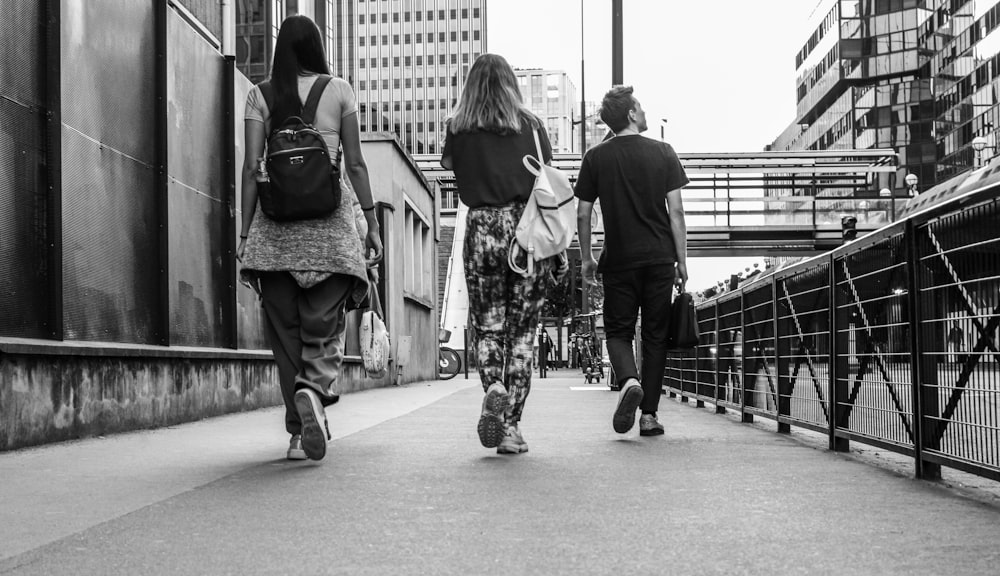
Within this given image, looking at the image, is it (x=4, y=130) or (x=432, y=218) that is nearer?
(x=4, y=130)

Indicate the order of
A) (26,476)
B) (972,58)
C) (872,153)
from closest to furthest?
(26,476) < (872,153) < (972,58)

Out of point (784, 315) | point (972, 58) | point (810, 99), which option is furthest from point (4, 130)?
point (810, 99)

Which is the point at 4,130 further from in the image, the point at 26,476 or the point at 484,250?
the point at 484,250

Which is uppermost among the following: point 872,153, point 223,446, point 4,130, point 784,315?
point 872,153

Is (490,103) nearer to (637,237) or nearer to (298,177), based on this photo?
(298,177)

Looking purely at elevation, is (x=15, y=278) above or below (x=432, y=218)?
below

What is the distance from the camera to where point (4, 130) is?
6.47 meters

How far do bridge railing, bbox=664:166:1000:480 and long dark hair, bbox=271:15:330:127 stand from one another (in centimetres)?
270

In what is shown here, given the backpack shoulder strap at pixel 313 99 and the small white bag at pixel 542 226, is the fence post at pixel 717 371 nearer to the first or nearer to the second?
the small white bag at pixel 542 226

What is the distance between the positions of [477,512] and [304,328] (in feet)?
6.02

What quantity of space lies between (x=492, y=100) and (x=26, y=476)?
8.99 feet

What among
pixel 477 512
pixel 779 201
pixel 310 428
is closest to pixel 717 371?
pixel 310 428

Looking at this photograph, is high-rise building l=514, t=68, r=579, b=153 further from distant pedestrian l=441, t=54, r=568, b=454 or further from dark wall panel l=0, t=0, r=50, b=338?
distant pedestrian l=441, t=54, r=568, b=454

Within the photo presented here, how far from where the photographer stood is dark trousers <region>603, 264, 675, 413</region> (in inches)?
281
